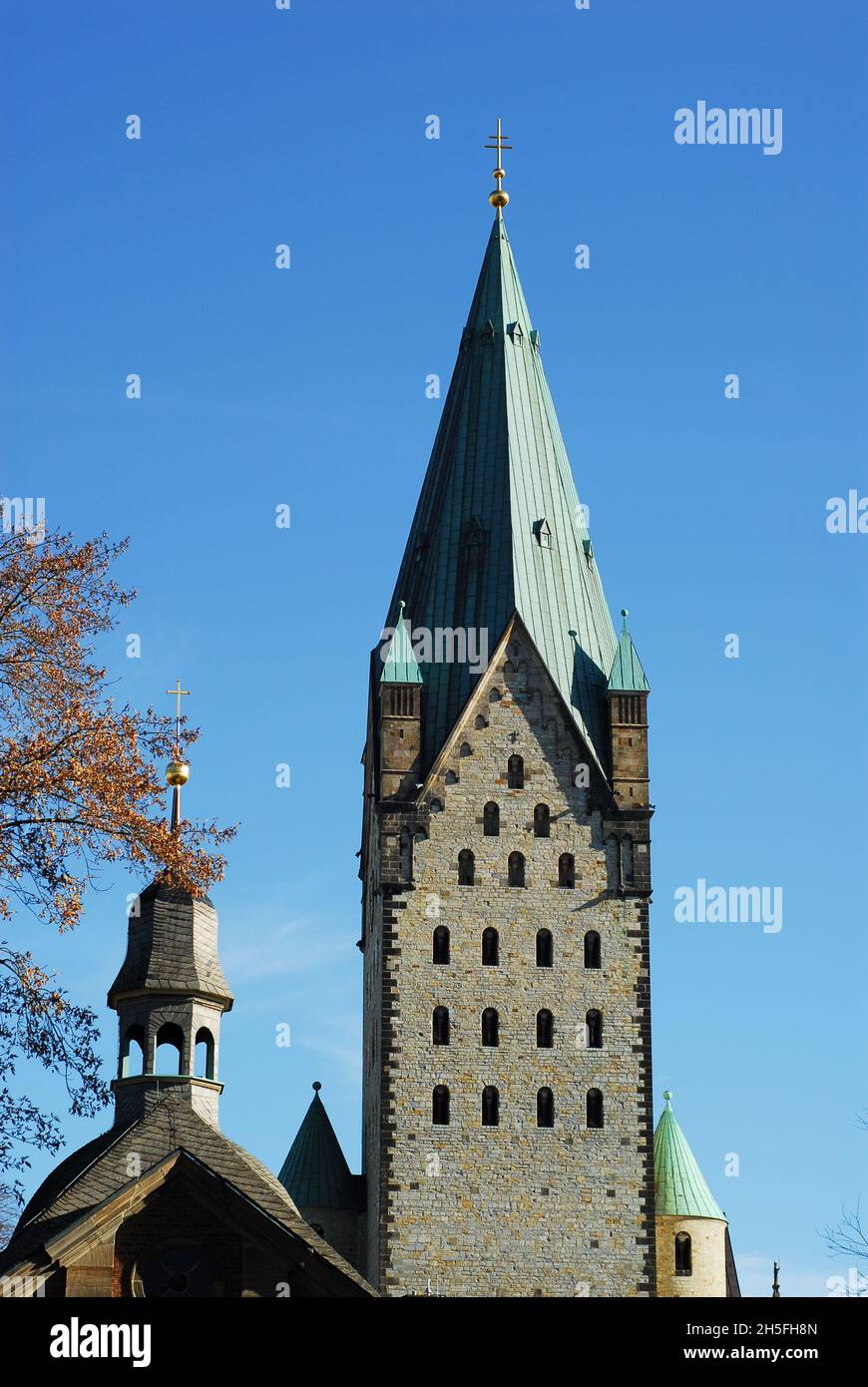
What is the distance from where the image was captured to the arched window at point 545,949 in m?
67.0

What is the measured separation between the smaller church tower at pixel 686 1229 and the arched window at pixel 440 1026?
24.1ft

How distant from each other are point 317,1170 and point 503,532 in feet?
64.3

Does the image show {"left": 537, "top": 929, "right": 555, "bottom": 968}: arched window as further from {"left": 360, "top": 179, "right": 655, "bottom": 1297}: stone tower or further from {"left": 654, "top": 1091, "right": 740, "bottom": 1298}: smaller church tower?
{"left": 654, "top": 1091, "right": 740, "bottom": 1298}: smaller church tower

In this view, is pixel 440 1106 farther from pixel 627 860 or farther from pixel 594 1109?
pixel 627 860

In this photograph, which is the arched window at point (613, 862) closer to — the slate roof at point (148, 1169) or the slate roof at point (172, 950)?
the slate roof at point (172, 950)

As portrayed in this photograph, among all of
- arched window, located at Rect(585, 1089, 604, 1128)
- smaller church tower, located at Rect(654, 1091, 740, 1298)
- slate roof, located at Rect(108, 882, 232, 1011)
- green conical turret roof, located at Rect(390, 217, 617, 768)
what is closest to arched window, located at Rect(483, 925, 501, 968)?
arched window, located at Rect(585, 1089, 604, 1128)

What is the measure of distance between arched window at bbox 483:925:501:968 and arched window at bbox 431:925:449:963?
105 cm

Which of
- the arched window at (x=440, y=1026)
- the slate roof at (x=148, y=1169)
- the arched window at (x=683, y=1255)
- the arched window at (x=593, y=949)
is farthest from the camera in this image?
the arched window at (x=683, y=1255)

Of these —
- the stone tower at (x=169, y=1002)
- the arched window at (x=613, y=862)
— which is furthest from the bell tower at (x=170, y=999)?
the arched window at (x=613, y=862)

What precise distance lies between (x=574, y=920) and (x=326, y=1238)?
11.5 metres

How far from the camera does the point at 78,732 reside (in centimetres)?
3125

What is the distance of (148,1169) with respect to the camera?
52875mm
